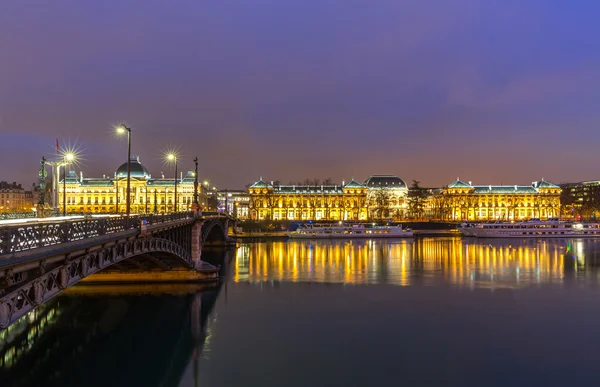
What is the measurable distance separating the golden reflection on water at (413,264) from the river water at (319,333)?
0.76 meters

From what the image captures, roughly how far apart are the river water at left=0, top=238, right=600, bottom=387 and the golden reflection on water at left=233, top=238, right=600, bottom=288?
756 mm

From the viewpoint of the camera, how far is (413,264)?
68500mm

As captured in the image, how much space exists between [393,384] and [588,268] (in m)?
48.5

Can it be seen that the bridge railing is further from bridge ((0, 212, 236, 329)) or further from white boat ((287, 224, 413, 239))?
white boat ((287, 224, 413, 239))

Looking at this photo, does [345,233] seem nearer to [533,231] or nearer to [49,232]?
[533,231]

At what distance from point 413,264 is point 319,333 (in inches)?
1468

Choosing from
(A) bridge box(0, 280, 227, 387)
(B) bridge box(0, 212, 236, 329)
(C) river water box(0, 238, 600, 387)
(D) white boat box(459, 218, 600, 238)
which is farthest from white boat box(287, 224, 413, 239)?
(B) bridge box(0, 212, 236, 329)

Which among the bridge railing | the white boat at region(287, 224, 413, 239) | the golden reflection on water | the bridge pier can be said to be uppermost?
the bridge railing

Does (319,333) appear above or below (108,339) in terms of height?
below

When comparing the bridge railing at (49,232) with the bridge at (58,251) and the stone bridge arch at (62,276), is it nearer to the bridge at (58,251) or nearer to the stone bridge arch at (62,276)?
the bridge at (58,251)

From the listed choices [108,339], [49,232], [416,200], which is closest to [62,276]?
[49,232]

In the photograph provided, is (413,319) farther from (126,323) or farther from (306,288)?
(126,323)

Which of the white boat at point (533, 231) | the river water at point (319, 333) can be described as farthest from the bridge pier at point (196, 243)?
the white boat at point (533, 231)

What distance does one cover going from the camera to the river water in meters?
25.8
